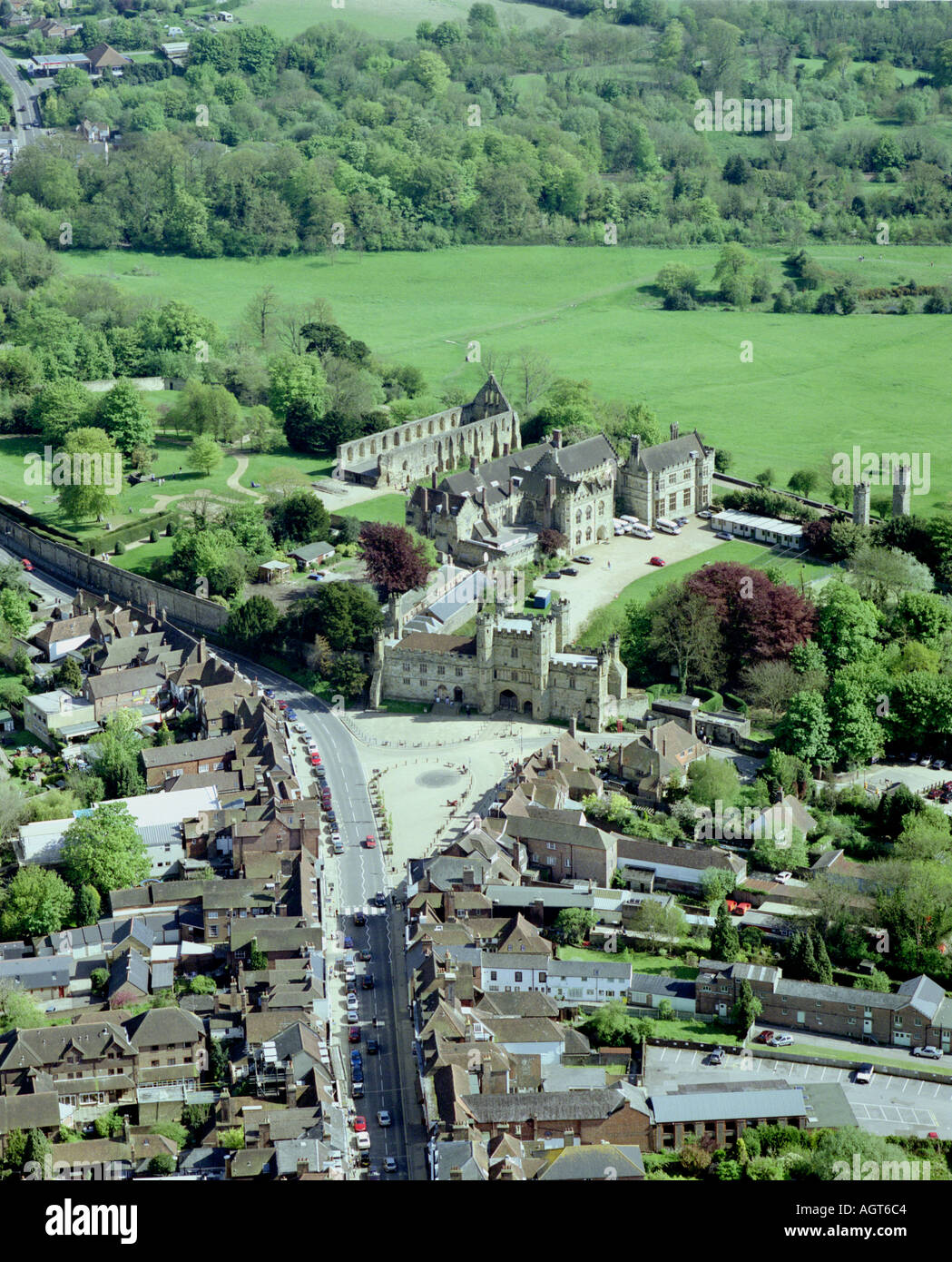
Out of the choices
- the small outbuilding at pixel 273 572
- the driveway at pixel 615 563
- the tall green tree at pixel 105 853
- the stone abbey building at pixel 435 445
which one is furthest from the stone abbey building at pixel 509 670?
the stone abbey building at pixel 435 445

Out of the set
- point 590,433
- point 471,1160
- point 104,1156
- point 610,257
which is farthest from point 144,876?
point 610,257

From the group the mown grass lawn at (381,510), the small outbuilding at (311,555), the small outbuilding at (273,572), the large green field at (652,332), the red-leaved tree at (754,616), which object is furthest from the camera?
the large green field at (652,332)

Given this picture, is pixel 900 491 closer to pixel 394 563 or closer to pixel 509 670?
pixel 394 563

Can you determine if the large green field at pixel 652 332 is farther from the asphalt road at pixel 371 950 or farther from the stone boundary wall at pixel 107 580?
the asphalt road at pixel 371 950

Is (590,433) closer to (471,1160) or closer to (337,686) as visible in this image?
(337,686)

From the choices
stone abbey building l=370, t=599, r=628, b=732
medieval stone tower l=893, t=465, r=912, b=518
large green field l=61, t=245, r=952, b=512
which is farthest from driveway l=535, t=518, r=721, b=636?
large green field l=61, t=245, r=952, b=512

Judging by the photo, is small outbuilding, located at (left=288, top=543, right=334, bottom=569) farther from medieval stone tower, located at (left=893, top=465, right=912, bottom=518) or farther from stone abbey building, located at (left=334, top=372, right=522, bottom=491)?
medieval stone tower, located at (left=893, top=465, right=912, bottom=518)
